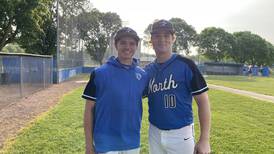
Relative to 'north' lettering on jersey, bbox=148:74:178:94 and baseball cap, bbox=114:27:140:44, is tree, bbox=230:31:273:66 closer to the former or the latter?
'north' lettering on jersey, bbox=148:74:178:94

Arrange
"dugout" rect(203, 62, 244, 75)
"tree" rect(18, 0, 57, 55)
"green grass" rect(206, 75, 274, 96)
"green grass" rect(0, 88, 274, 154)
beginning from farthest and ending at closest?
Answer: "dugout" rect(203, 62, 244, 75) < "tree" rect(18, 0, 57, 55) < "green grass" rect(206, 75, 274, 96) < "green grass" rect(0, 88, 274, 154)

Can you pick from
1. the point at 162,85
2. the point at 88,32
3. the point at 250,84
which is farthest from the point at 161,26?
the point at 88,32

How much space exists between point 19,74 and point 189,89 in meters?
13.6

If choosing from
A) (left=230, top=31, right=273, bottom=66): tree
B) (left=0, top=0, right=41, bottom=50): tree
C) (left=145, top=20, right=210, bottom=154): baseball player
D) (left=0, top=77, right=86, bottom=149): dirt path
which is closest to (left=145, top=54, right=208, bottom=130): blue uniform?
(left=145, top=20, right=210, bottom=154): baseball player

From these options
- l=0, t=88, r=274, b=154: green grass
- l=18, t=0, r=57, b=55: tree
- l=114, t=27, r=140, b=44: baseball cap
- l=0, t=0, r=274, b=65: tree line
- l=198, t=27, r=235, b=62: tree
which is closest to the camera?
l=114, t=27, r=140, b=44: baseball cap

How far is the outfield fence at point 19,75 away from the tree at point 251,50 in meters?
61.6

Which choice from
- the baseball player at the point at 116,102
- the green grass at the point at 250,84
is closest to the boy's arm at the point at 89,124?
the baseball player at the point at 116,102

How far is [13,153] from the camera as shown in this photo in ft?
22.3

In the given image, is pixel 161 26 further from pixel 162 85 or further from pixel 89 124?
pixel 89 124

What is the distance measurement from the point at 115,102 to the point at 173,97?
0.53 metres

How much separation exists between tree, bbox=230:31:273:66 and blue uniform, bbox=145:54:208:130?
75.5 m

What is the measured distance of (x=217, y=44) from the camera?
251ft

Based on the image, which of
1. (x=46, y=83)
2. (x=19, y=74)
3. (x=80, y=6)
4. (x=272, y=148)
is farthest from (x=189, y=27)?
(x=272, y=148)

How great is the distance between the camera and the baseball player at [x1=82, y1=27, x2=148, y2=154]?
10.7 ft
